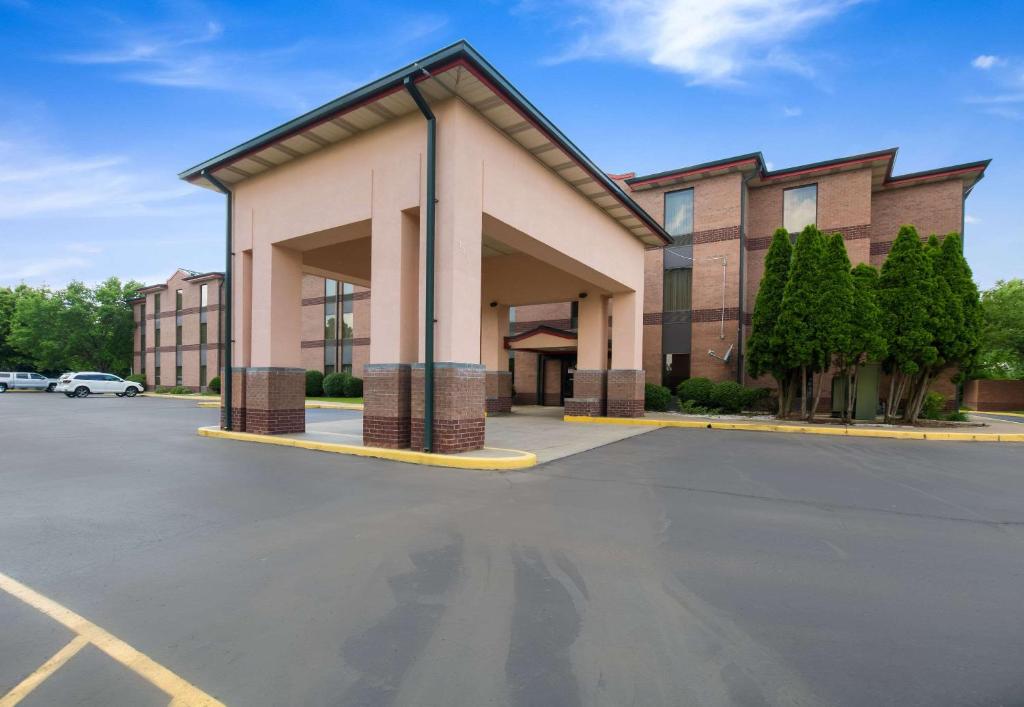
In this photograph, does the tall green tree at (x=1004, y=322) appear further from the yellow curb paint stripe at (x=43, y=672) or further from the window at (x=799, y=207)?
the yellow curb paint stripe at (x=43, y=672)

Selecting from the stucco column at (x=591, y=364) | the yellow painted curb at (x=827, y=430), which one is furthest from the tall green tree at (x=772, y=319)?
the stucco column at (x=591, y=364)

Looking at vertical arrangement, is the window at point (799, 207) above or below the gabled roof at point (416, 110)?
above

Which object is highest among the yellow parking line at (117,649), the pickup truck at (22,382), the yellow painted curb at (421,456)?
the yellow parking line at (117,649)

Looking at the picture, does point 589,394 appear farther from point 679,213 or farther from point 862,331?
point 679,213

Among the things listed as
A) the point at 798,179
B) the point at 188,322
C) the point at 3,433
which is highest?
the point at 798,179

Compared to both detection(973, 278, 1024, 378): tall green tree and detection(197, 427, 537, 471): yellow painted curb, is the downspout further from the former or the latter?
detection(973, 278, 1024, 378): tall green tree

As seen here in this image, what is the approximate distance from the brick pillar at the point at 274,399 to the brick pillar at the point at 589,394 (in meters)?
9.27

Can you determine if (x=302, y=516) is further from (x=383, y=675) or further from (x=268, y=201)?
(x=268, y=201)

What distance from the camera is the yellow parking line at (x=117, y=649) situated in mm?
2348

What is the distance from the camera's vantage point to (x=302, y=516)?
17.1ft

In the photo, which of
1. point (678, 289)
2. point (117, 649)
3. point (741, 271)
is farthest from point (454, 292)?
point (741, 271)

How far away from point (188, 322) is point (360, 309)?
56.4ft

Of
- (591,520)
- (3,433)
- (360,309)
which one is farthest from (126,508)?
(360,309)

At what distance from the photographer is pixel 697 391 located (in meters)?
20.1
